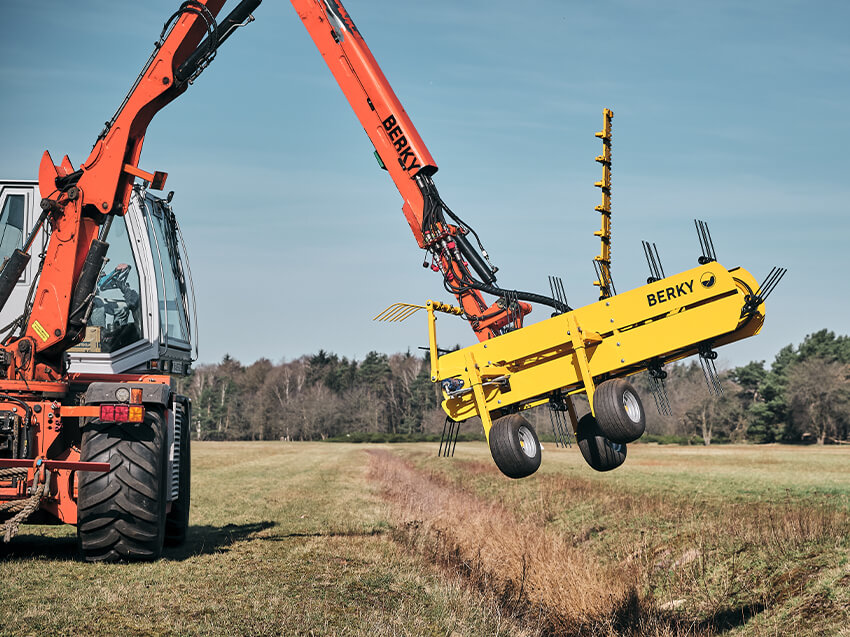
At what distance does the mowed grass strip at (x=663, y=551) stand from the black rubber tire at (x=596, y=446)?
1.89 m

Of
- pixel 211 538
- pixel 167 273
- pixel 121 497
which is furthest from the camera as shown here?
pixel 211 538

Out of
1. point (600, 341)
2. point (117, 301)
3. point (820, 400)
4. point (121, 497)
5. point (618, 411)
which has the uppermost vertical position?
point (117, 301)

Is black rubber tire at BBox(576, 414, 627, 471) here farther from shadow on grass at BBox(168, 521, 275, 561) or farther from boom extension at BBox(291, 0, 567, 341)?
shadow on grass at BBox(168, 521, 275, 561)

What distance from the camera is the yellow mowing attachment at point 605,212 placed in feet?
31.0

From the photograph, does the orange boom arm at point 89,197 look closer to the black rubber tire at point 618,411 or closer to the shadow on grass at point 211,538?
the shadow on grass at point 211,538

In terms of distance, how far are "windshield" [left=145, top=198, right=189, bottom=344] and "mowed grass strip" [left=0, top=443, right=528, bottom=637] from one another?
2746 millimetres

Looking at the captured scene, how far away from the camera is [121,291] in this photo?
10.4 m

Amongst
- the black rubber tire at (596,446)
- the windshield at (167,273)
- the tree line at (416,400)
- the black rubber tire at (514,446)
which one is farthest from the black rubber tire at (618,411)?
the tree line at (416,400)

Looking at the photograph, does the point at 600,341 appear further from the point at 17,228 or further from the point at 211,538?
the point at 17,228

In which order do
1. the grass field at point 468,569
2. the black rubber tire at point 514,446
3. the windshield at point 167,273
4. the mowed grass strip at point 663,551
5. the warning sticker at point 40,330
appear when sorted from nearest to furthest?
the grass field at point 468,569 < the black rubber tire at point 514,446 < the warning sticker at point 40,330 < the mowed grass strip at point 663,551 < the windshield at point 167,273

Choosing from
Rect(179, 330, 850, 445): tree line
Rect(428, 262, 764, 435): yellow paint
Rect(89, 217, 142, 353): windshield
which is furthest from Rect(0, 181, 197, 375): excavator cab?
Rect(179, 330, 850, 445): tree line

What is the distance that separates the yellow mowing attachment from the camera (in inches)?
372

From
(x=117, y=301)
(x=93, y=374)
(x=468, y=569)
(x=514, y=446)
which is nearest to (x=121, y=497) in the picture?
(x=93, y=374)

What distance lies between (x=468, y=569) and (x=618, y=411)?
4.44 metres
